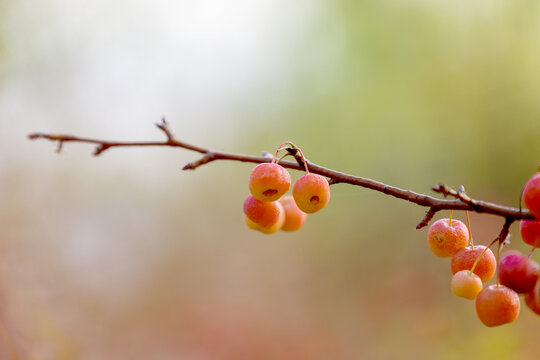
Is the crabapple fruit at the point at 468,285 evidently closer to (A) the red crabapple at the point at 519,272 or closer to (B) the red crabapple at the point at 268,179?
(A) the red crabapple at the point at 519,272

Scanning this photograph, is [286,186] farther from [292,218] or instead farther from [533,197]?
[533,197]

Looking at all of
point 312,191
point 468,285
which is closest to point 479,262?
point 468,285

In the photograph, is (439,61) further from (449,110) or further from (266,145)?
(266,145)

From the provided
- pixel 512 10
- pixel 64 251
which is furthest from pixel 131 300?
pixel 512 10

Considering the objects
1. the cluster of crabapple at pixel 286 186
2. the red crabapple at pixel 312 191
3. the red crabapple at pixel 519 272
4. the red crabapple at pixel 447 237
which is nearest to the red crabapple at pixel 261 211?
the cluster of crabapple at pixel 286 186

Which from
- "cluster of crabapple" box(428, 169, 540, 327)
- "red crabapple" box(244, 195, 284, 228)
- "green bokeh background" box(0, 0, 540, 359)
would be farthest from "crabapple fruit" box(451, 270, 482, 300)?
"green bokeh background" box(0, 0, 540, 359)
